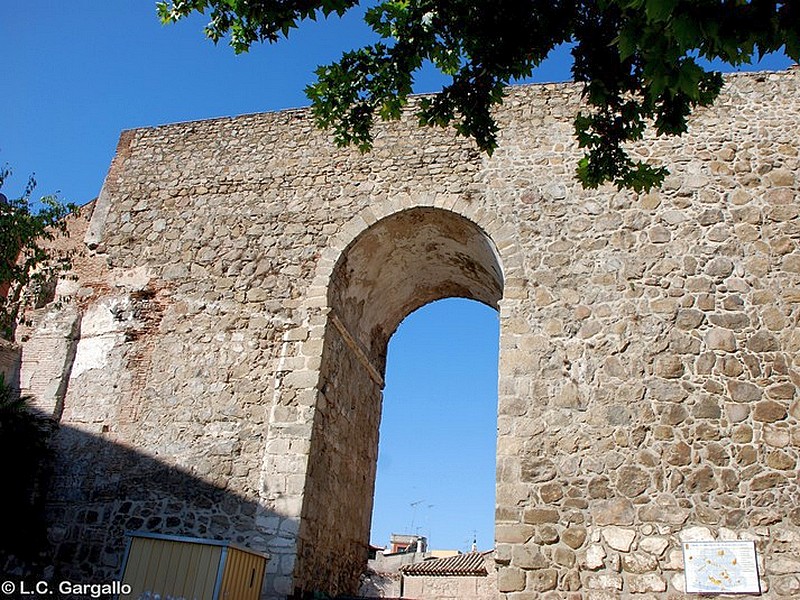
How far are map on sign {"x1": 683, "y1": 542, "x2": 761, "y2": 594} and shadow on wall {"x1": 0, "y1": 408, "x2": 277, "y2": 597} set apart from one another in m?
4.34

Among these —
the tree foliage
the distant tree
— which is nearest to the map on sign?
the tree foliage

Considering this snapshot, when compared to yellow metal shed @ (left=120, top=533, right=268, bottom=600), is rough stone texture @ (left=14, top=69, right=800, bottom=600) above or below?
above

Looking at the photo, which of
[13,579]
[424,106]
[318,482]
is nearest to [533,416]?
[318,482]

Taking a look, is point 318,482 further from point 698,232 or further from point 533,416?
point 698,232

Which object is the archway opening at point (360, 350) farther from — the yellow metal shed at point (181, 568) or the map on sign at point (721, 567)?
the map on sign at point (721, 567)

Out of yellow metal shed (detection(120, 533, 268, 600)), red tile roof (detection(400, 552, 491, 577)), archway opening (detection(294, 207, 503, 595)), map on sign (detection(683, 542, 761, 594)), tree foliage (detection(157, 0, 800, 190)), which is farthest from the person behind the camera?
red tile roof (detection(400, 552, 491, 577))

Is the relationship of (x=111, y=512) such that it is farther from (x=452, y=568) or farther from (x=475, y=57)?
(x=452, y=568)

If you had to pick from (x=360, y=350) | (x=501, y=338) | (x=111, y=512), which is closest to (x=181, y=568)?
(x=111, y=512)

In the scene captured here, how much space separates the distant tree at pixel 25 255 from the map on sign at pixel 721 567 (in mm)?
8362

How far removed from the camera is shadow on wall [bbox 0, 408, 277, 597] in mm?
8273

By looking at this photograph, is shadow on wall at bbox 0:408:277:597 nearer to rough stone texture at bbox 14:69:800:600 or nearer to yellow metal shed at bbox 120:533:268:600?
rough stone texture at bbox 14:69:800:600

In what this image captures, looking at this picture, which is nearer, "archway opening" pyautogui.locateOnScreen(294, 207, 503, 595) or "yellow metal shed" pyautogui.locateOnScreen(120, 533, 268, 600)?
"yellow metal shed" pyautogui.locateOnScreen(120, 533, 268, 600)

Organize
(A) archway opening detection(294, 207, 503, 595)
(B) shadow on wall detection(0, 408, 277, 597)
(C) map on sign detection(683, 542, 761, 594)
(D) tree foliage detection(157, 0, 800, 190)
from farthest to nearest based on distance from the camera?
(A) archway opening detection(294, 207, 503, 595) → (B) shadow on wall detection(0, 408, 277, 597) → (C) map on sign detection(683, 542, 761, 594) → (D) tree foliage detection(157, 0, 800, 190)

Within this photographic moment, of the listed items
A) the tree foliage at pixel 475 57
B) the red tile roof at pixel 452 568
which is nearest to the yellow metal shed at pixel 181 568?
the tree foliage at pixel 475 57
